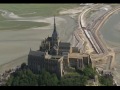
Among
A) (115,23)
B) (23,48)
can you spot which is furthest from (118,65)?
(115,23)

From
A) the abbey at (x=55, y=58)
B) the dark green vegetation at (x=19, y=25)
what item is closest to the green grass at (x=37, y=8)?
the dark green vegetation at (x=19, y=25)

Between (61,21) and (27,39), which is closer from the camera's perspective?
(27,39)

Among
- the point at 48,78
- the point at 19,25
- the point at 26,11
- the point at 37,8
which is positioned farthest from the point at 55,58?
the point at 37,8

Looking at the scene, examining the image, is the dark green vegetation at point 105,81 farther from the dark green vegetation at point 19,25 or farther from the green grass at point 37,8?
the green grass at point 37,8

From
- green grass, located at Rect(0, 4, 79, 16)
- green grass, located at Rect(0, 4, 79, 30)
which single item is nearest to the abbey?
green grass, located at Rect(0, 4, 79, 30)

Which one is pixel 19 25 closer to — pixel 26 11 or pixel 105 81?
pixel 26 11

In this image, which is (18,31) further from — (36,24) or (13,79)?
(13,79)
